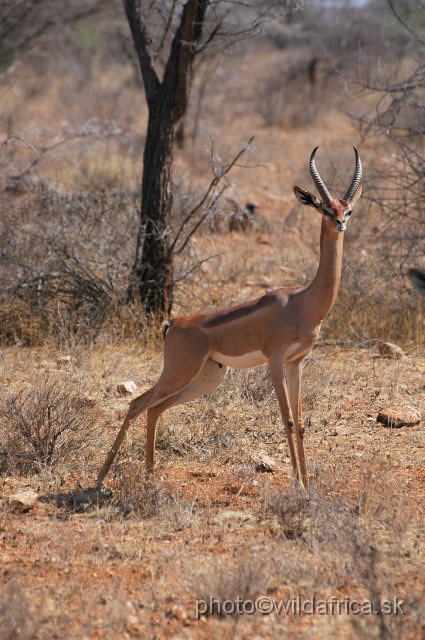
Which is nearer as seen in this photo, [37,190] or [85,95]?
[37,190]

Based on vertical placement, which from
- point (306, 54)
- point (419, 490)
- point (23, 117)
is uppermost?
point (306, 54)

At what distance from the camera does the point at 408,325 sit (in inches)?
328

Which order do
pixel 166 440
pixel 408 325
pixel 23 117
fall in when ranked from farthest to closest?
pixel 23 117, pixel 408 325, pixel 166 440

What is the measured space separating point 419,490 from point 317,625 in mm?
1787

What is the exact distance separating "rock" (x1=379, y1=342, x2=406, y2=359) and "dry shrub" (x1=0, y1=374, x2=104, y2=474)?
10.8ft

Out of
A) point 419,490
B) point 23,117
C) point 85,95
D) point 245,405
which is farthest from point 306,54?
point 419,490

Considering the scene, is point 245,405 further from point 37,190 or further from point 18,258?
point 37,190

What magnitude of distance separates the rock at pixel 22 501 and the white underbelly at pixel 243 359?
1510 millimetres

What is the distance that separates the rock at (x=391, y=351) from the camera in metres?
7.89

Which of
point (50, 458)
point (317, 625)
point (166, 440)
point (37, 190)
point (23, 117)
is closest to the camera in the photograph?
point (317, 625)

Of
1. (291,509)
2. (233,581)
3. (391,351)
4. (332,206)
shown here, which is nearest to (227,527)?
(291,509)

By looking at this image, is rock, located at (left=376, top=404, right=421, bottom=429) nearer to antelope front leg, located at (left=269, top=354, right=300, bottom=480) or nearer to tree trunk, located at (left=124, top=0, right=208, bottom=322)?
antelope front leg, located at (left=269, top=354, right=300, bottom=480)

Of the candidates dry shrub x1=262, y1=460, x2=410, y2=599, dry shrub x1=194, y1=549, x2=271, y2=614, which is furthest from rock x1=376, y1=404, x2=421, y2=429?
dry shrub x1=194, y1=549, x2=271, y2=614

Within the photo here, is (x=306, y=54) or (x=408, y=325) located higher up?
(x=306, y=54)
